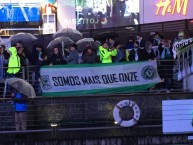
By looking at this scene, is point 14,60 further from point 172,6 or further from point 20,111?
point 172,6

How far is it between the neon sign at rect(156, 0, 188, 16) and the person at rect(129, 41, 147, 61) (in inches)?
343

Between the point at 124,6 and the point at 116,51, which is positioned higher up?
the point at 124,6

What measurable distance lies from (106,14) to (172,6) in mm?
3640

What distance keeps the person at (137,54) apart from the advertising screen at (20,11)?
12.5 m

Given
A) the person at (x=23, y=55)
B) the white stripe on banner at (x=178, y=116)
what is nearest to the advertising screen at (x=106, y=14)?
the person at (x=23, y=55)

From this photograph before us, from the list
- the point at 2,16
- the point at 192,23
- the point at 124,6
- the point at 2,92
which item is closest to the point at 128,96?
the point at 2,92

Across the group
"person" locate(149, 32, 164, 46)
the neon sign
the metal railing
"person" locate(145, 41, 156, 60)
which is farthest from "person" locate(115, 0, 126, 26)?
the metal railing

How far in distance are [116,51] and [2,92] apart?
3933mm

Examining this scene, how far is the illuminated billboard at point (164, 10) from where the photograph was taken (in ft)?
87.9

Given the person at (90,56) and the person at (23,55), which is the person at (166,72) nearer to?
the person at (90,56)

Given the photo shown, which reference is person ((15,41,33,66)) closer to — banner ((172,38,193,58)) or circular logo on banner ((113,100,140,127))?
circular logo on banner ((113,100,140,127))

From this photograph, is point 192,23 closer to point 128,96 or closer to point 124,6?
point 124,6

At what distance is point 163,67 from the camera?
671 inches

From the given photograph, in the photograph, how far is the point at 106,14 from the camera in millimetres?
28844
